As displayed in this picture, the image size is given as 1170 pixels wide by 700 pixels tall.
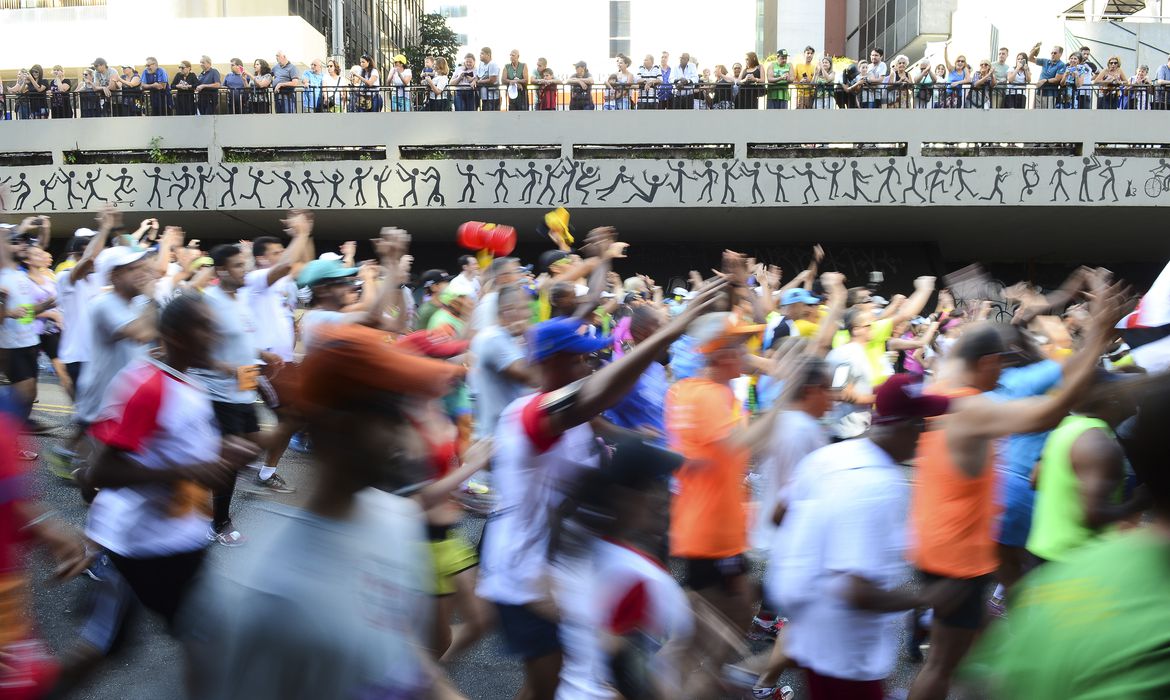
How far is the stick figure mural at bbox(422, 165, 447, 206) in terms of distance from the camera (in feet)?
64.3

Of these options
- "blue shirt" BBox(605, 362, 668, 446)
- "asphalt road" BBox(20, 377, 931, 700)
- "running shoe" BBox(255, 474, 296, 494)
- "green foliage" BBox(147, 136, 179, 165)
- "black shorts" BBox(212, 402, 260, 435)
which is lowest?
"asphalt road" BBox(20, 377, 931, 700)

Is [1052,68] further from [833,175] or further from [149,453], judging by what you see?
[149,453]

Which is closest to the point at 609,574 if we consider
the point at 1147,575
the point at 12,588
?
the point at 1147,575

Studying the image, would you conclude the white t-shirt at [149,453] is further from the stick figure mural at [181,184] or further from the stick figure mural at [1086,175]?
the stick figure mural at [1086,175]

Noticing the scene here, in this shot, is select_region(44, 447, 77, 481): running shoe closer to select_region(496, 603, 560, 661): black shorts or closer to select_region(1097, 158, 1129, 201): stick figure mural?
select_region(496, 603, 560, 661): black shorts

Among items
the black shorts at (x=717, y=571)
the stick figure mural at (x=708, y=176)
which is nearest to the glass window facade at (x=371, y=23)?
the stick figure mural at (x=708, y=176)

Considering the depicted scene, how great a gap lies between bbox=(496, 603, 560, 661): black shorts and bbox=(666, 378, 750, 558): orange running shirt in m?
1.07

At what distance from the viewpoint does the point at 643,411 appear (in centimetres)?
472

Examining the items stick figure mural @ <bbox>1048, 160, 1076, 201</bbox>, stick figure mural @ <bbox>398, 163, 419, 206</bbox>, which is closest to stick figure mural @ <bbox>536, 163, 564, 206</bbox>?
stick figure mural @ <bbox>398, 163, 419, 206</bbox>

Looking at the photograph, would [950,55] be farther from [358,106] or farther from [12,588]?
[12,588]

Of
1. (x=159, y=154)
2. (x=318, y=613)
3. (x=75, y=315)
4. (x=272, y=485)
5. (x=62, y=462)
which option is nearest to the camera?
(x=318, y=613)

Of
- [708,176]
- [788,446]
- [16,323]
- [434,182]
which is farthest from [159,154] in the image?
[788,446]

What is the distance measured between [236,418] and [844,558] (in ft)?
13.7

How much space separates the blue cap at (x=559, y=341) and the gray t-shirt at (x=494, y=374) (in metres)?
1.91
